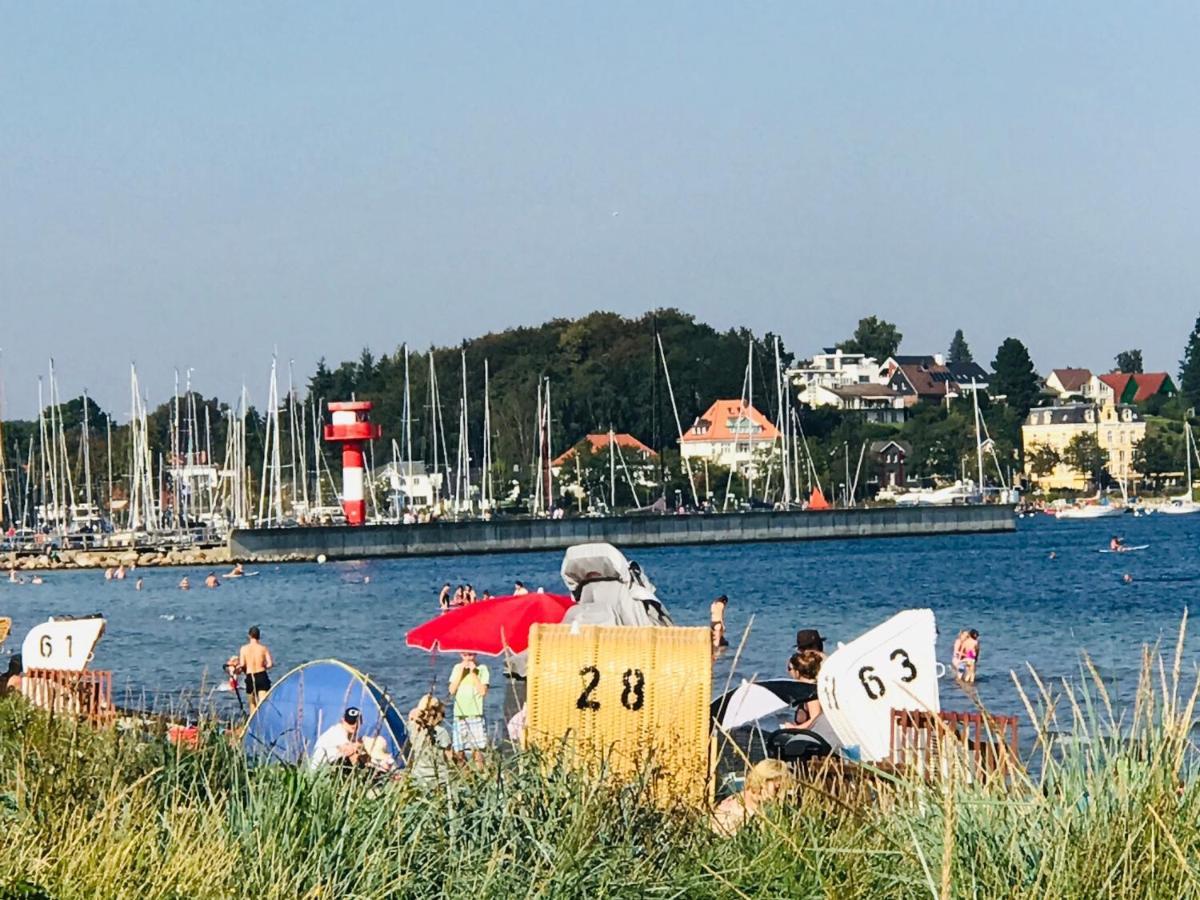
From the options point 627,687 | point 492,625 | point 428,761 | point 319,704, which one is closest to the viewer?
point 428,761

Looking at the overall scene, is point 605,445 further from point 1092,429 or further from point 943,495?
point 1092,429

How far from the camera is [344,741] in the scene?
516 inches

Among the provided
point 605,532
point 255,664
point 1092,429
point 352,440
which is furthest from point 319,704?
point 1092,429

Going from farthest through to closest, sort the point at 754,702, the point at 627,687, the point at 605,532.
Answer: the point at 605,532 < the point at 754,702 < the point at 627,687

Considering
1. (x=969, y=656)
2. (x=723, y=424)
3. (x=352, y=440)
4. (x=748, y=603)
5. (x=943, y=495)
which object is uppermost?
(x=723, y=424)

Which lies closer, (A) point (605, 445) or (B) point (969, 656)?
(B) point (969, 656)

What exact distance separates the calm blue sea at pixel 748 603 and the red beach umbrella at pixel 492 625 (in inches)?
97.5

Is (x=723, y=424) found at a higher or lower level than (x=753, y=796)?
higher

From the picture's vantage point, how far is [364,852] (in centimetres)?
845

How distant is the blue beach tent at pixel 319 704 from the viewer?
1383 centimetres

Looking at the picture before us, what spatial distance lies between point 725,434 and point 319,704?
5585 inches

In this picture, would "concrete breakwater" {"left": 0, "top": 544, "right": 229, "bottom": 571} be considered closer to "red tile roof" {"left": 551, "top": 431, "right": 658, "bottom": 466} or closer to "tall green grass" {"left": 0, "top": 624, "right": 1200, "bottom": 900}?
"red tile roof" {"left": 551, "top": 431, "right": 658, "bottom": 466}

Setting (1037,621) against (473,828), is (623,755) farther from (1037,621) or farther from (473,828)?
(1037,621)

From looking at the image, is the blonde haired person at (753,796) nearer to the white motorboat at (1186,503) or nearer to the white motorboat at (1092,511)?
the white motorboat at (1092,511)
